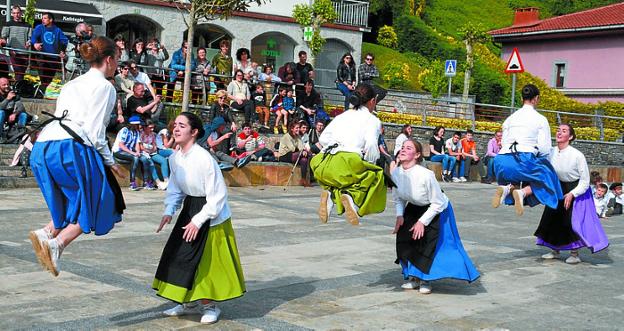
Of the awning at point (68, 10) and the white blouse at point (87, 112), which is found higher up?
the awning at point (68, 10)

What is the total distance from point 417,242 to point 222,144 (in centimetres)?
998

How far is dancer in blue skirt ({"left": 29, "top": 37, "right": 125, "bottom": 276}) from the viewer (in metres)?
6.76

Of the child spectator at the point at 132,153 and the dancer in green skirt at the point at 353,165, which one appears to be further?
the child spectator at the point at 132,153

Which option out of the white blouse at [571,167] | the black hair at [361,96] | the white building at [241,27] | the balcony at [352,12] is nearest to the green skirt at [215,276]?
the black hair at [361,96]

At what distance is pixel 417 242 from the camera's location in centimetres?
887

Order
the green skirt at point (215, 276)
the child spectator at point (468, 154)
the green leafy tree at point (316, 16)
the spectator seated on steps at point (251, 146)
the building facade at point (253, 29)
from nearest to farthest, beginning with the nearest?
the green skirt at point (215, 276) → the spectator seated on steps at point (251, 146) → the child spectator at point (468, 154) → the green leafy tree at point (316, 16) → the building facade at point (253, 29)

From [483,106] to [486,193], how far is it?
8.43m

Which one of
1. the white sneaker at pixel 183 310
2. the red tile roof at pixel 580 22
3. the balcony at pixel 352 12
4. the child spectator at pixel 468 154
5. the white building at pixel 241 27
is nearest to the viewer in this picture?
the white sneaker at pixel 183 310

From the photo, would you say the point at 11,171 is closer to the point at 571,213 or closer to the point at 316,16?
the point at 571,213

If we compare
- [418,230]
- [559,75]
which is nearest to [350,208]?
[418,230]

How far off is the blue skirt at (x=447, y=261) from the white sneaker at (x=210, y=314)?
2340 millimetres

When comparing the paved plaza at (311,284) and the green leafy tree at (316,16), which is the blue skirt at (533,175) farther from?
the green leafy tree at (316,16)

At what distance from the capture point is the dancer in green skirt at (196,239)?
7.06 m

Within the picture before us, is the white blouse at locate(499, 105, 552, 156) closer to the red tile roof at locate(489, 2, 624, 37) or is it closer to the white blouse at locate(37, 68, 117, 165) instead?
the white blouse at locate(37, 68, 117, 165)
